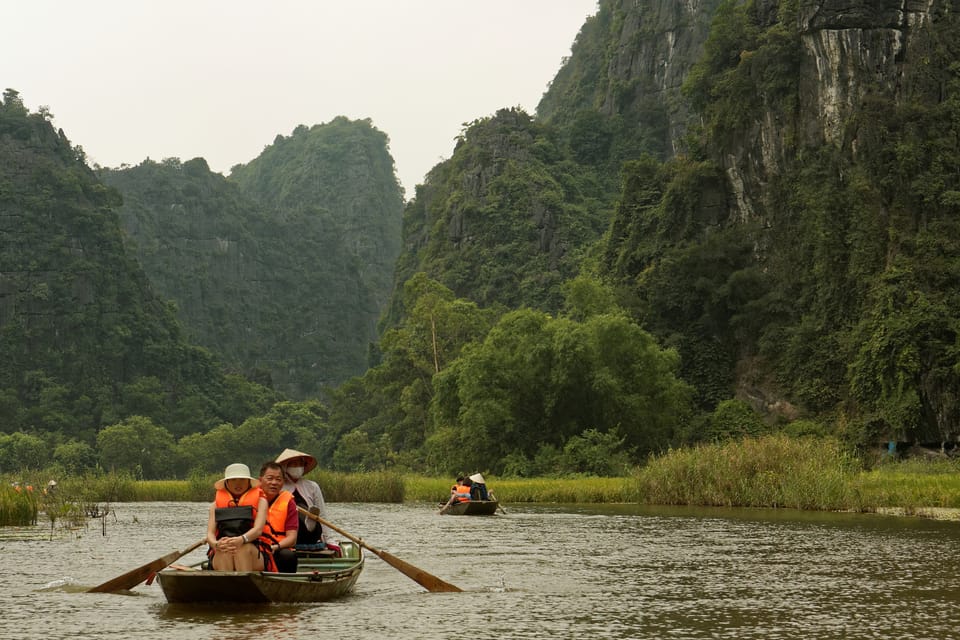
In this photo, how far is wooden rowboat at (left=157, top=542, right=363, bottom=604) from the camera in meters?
12.8

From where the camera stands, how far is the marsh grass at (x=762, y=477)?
2989cm

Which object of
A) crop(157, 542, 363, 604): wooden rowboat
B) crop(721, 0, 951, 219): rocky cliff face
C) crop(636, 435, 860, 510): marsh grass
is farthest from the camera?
crop(721, 0, 951, 219): rocky cliff face

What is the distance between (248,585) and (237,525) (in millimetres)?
682

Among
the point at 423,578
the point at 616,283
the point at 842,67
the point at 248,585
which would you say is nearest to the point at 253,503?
the point at 248,585

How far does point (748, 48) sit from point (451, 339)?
2216 centimetres

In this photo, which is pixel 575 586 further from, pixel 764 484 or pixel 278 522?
pixel 764 484

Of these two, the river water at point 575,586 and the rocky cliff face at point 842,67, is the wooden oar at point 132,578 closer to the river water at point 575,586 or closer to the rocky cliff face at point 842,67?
the river water at point 575,586

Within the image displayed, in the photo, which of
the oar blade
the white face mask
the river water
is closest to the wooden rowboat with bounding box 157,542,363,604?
the river water

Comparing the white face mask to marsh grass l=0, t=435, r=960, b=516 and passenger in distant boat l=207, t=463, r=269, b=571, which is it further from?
marsh grass l=0, t=435, r=960, b=516

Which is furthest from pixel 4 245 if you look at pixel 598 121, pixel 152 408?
pixel 598 121

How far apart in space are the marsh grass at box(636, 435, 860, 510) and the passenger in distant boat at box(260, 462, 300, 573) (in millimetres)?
19115

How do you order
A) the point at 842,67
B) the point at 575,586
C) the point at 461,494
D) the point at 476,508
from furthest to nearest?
the point at 842,67
the point at 461,494
the point at 476,508
the point at 575,586

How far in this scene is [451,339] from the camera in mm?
68500

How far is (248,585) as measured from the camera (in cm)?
1286
